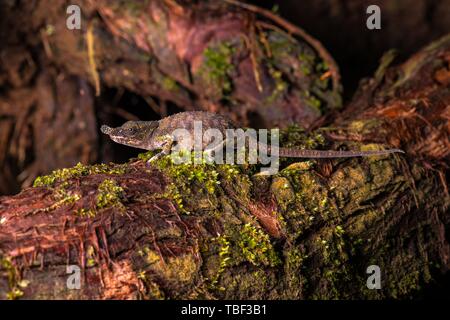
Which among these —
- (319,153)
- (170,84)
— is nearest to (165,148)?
(319,153)

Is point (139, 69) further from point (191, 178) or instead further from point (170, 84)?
point (191, 178)

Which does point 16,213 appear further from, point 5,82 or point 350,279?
point 5,82

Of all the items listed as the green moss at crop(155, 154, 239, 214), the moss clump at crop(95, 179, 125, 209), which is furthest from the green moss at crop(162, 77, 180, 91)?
the moss clump at crop(95, 179, 125, 209)

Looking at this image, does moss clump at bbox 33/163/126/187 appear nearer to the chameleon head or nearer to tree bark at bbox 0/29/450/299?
tree bark at bbox 0/29/450/299

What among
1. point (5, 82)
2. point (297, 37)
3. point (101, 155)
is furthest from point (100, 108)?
point (297, 37)

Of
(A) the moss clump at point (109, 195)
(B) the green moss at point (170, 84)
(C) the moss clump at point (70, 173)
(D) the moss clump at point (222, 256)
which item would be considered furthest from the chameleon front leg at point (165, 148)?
(B) the green moss at point (170, 84)
